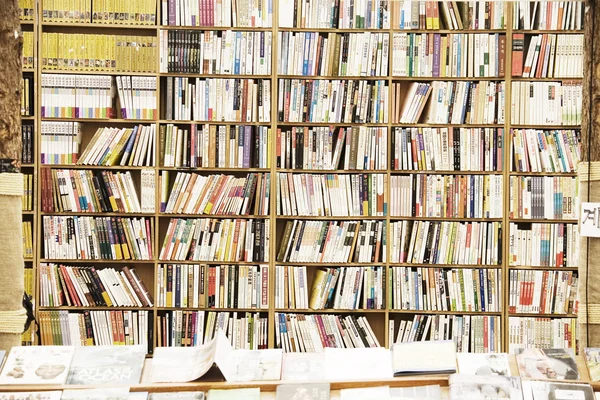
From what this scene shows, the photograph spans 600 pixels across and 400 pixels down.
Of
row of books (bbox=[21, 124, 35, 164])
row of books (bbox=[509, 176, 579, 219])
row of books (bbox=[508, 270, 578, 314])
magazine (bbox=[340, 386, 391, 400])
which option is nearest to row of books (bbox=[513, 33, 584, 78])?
row of books (bbox=[509, 176, 579, 219])

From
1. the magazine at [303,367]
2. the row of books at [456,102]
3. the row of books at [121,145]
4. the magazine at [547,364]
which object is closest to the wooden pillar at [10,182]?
the magazine at [303,367]

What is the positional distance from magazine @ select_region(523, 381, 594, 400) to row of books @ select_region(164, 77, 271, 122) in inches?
99.1

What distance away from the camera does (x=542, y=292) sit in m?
4.02

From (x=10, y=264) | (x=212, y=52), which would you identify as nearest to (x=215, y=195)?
(x=212, y=52)

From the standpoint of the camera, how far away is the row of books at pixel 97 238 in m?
4.02

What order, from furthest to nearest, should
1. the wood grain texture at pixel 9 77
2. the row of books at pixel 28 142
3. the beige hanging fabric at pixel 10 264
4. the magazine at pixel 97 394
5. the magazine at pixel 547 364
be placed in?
the row of books at pixel 28 142
the wood grain texture at pixel 9 77
the beige hanging fabric at pixel 10 264
the magazine at pixel 547 364
the magazine at pixel 97 394

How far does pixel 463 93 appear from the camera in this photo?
4.02 meters

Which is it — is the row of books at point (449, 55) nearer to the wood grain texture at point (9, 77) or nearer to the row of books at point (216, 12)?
the row of books at point (216, 12)

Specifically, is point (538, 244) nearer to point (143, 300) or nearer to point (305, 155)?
point (305, 155)

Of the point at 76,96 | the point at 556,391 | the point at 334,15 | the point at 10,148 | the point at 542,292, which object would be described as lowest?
the point at 542,292

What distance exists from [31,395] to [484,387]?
1.26 meters

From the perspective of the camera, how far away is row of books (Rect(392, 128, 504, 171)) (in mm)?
4016

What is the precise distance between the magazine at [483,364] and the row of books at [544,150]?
221 cm

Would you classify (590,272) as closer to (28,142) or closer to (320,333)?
(320,333)
